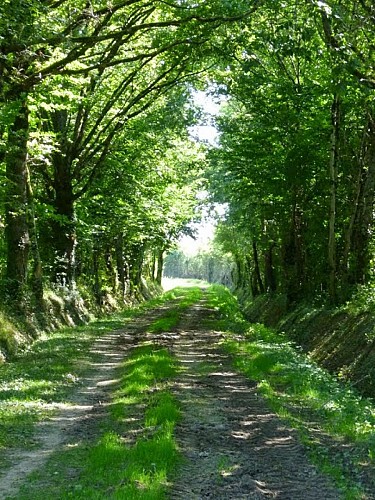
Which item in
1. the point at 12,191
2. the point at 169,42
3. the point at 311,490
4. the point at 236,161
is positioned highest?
the point at 169,42

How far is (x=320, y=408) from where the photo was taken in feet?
34.7

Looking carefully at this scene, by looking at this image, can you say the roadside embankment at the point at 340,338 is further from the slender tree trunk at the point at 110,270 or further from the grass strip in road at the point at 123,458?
the slender tree trunk at the point at 110,270

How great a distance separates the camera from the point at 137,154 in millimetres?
29391

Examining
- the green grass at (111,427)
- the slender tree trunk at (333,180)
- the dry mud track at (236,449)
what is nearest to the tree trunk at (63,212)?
the green grass at (111,427)

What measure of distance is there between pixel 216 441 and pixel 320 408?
2839 millimetres

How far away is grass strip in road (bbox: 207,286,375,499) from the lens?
25.3 feet

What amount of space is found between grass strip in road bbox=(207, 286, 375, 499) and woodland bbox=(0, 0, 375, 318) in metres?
5.89

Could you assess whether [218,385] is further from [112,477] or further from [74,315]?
[74,315]

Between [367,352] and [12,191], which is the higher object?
[12,191]

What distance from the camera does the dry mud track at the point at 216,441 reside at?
6730 millimetres

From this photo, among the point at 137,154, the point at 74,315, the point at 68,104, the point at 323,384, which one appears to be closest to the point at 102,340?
the point at 74,315

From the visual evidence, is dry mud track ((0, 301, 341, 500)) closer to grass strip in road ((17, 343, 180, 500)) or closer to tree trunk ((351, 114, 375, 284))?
grass strip in road ((17, 343, 180, 500))

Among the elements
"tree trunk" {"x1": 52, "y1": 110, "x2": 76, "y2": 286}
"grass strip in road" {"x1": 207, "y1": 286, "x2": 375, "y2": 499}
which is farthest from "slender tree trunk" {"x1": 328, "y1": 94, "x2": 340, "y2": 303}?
"tree trunk" {"x1": 52, "y1": 110, "x2": 76, "y2": 286}

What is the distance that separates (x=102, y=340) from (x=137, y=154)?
38.9 ft
